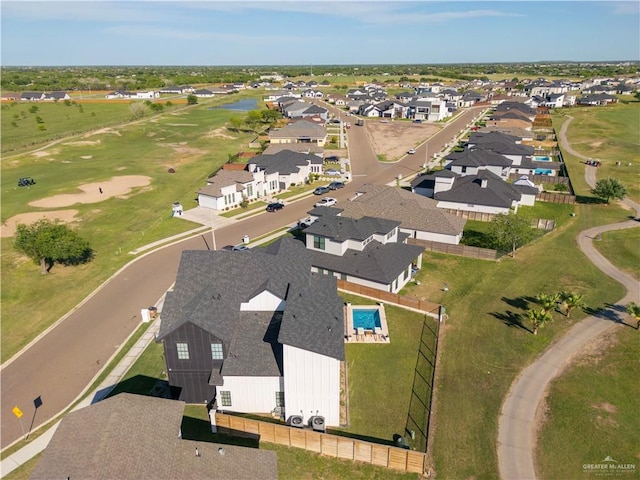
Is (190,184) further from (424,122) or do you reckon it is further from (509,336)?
(424,122)

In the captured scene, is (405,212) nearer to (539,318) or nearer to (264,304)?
(539,318)

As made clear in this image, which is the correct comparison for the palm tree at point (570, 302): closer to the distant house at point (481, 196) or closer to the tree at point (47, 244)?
the distant house at point (481, 196)

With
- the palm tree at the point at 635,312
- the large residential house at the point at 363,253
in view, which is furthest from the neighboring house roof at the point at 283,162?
the palm tree at the point at 635,312

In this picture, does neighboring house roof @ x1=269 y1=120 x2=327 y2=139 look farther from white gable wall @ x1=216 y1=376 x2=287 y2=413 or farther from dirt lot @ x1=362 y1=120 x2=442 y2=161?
white gable wall @ x1=216 y1=376 x2=287 y2=413

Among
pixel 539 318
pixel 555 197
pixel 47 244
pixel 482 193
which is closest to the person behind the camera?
pixel 539 318

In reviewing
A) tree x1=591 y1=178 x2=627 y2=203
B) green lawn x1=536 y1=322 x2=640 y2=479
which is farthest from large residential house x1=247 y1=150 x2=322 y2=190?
green lawn x1=536 y1=322 x2=640 y2=479

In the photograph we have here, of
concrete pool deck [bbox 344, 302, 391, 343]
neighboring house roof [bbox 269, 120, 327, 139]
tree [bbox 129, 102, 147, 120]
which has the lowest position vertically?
concrete pool deck [bbox 344, 302, 391, 343]

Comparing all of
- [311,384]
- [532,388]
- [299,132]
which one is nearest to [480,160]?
[299,132]

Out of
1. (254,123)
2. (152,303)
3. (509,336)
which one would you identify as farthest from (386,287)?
(254,123)
